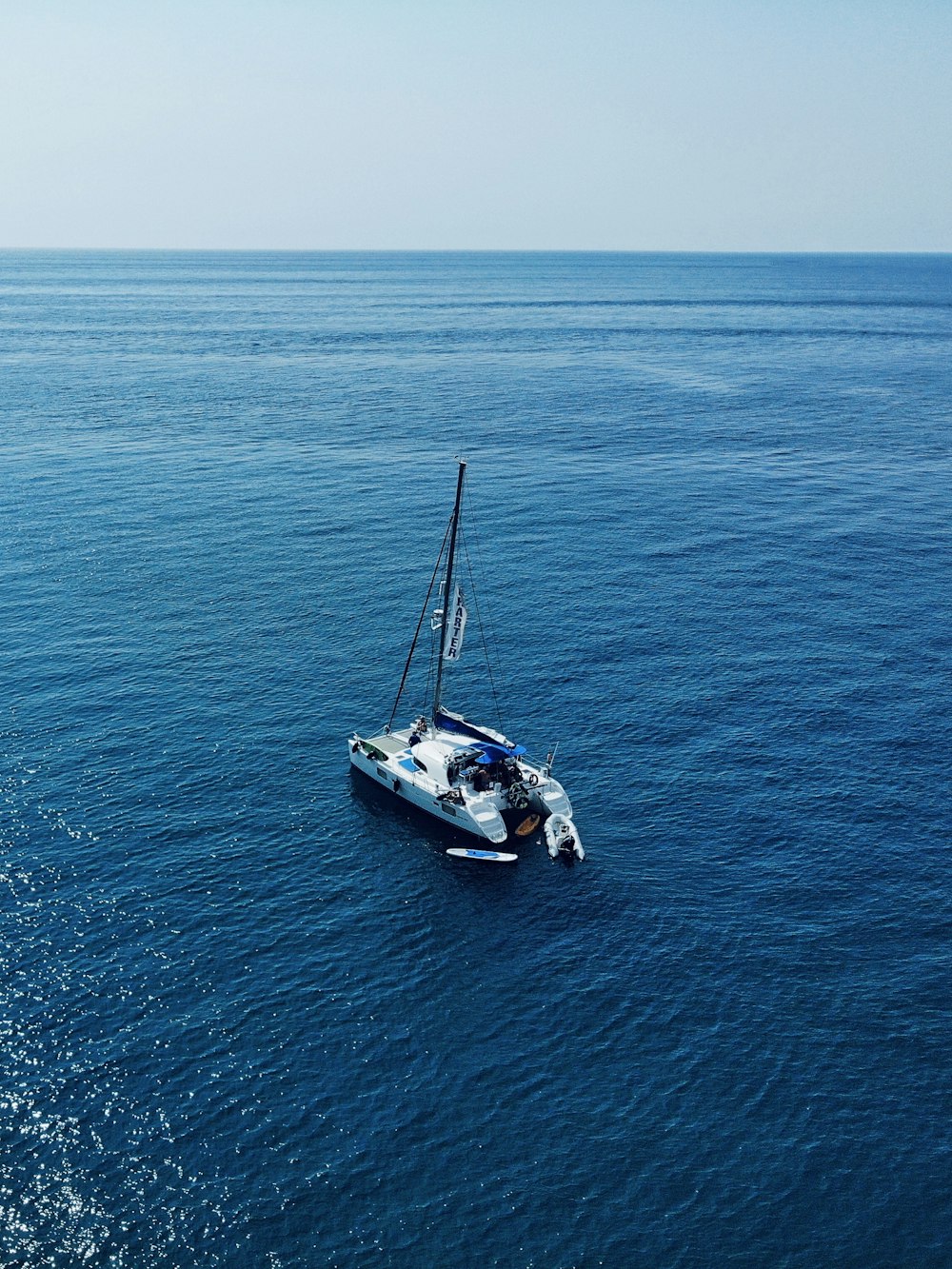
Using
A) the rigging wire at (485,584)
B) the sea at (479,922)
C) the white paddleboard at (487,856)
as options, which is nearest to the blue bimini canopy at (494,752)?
the sea at (479,922)

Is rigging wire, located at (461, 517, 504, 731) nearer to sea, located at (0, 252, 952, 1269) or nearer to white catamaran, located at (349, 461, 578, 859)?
sea, located at (0, 252, 952, 1269)

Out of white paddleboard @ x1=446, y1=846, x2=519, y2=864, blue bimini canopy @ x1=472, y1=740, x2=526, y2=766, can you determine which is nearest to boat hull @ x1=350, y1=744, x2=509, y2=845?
white paddleboard @ x1=446, y1=846, x2=519, y2=864

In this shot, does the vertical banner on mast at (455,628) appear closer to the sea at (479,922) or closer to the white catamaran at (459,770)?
the white catamaran at (459,770)

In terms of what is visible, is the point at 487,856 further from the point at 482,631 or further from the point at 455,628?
the point at 482,631

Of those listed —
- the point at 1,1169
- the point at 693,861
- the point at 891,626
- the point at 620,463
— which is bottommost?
the point at 1,1169

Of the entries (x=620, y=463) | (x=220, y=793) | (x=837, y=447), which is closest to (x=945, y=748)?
(x=220, y=793)

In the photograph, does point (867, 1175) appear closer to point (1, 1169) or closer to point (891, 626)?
point (1, 1169)
